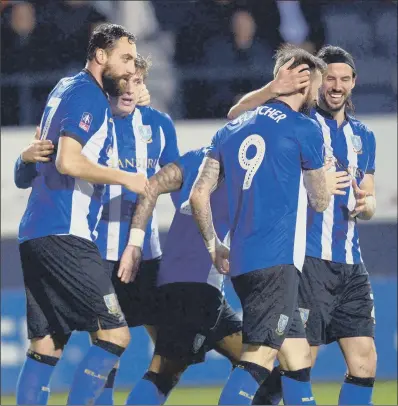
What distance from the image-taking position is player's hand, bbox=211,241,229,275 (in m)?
5.34

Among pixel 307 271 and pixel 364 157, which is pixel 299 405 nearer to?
pixel 307 271

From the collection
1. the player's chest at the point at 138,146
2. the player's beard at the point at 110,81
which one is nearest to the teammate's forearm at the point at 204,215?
the player's beard at the point at 110,81

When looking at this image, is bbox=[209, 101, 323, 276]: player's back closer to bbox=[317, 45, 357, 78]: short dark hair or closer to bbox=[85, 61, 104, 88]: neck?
bbox=[85, 61, 104, 88]: neck

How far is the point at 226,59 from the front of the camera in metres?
9.55

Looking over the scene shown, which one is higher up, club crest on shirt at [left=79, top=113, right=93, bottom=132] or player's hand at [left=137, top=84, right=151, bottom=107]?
player's hand at [left=137, top=84, right=151, bottom=107]

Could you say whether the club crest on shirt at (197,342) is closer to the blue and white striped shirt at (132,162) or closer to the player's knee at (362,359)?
the blue and white striped shirt at (132,162)

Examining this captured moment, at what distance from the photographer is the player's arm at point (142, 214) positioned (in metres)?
5.75

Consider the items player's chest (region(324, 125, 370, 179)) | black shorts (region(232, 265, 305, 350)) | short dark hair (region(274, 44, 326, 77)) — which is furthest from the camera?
player's chest (region(324, 125, 370, 179))

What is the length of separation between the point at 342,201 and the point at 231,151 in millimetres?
966

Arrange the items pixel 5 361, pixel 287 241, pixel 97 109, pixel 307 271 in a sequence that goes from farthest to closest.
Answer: pixel 5 361 < pixel 307 271 < pixel 97 109 < pixel 287 241

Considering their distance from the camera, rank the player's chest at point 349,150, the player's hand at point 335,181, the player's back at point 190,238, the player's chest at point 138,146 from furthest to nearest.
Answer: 1. the player's chest at point 138,146
2. the player's chest at point 349,150
3. the player's back at point 190,238
4. the player's hand at point 335,181

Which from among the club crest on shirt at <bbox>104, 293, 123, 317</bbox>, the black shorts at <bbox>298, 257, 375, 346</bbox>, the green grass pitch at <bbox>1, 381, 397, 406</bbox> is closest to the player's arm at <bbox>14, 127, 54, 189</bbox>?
the club crest on shirt at <bbox>104, 293, 123, 317</bbox>

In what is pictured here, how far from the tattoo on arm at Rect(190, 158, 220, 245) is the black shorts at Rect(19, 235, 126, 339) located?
0.54 meters

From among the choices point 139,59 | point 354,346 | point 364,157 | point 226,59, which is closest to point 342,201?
point 364,157
